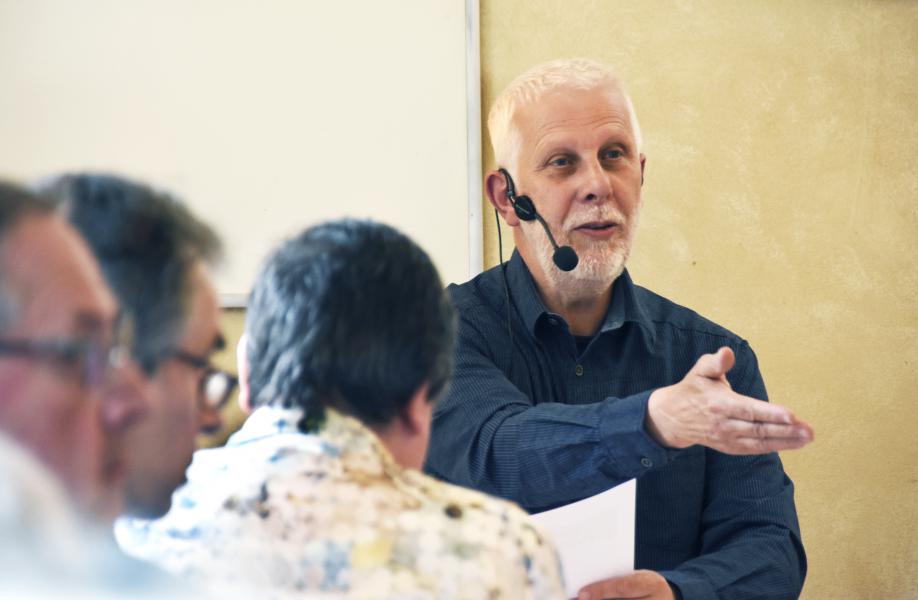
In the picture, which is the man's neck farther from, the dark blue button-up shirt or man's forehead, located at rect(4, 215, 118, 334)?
man's forehead, located at rect(4, 215, 118, 334)

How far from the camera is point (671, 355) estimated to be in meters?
1.31

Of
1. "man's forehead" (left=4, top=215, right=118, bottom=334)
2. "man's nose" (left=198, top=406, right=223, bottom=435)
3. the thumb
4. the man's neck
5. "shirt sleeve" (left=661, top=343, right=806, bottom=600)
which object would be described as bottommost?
"shirt sleeve" (left=661, top=343, right=806, bottom=600)

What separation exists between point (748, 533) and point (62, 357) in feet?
3.31

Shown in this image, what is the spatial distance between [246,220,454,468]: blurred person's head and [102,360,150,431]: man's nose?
5.3 inches

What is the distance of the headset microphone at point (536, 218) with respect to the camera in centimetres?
118

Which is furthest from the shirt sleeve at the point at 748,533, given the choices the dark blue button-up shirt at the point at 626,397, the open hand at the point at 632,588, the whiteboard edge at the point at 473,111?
the whiteboard edge at the point at 473,111

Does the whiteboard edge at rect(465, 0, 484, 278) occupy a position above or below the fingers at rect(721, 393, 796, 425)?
above

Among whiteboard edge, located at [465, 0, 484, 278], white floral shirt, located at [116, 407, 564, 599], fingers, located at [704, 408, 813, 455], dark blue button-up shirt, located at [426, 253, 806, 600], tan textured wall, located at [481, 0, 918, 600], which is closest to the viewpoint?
white floral shirt, located at [116, 407, 564, 599]

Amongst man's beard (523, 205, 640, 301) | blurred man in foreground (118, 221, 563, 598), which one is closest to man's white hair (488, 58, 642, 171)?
man's beard (523, 205, 640, 301)

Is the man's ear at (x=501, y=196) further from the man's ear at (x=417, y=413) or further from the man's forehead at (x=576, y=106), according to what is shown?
the man's ear at (x=417, y=413)

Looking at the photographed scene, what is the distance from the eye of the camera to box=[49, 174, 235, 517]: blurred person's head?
0.41 metres

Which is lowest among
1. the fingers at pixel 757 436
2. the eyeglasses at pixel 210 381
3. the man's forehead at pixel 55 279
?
the fingers at pixel 757 436

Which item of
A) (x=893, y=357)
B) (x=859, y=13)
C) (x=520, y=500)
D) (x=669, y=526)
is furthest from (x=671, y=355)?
(x=859, y=13)

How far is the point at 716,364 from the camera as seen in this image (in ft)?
2.71
